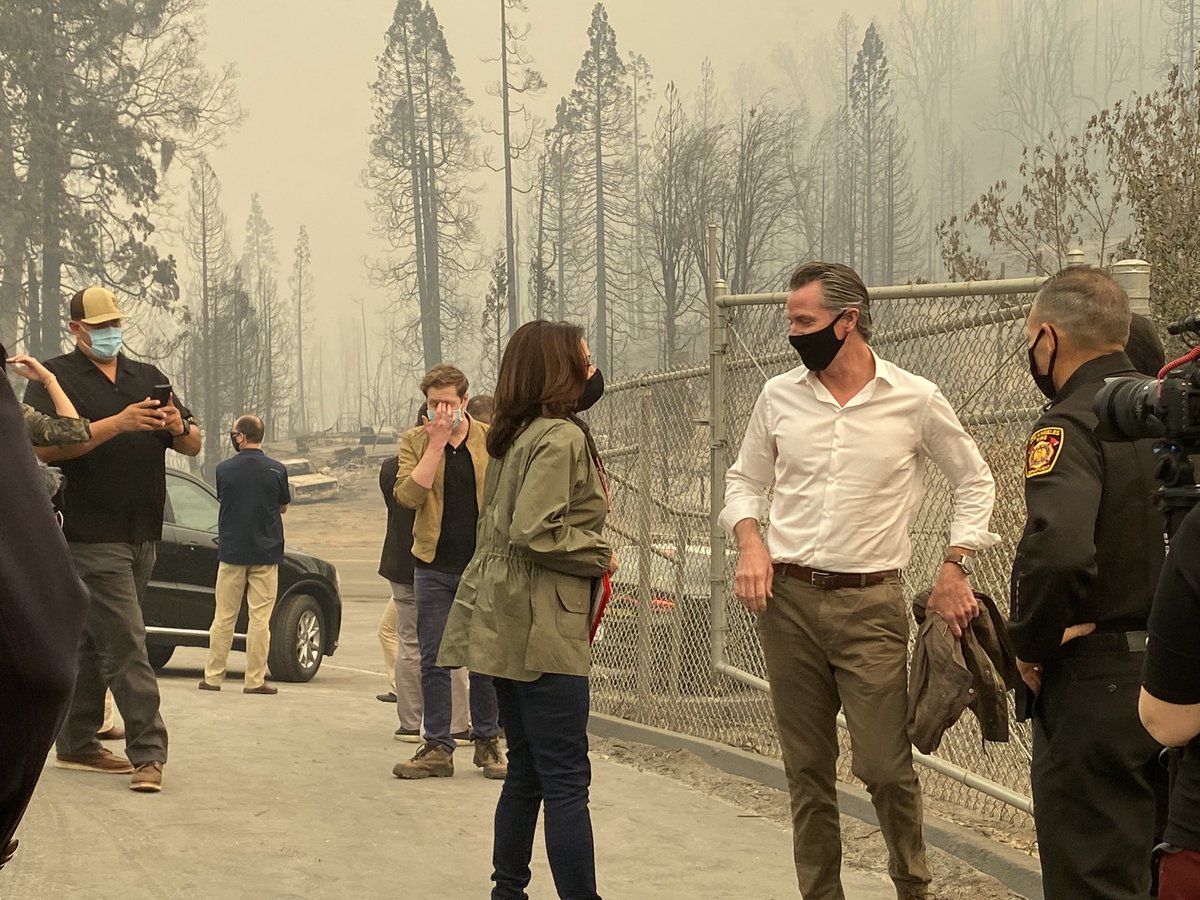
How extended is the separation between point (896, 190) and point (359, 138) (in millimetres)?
27930

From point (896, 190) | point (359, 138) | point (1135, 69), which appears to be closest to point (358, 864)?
point (896, 190)

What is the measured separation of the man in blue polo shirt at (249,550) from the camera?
11.2 meters

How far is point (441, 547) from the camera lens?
7.84 metres

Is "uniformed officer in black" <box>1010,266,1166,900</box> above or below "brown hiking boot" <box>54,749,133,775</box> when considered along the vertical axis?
above

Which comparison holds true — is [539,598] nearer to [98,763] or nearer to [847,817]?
[847,817]

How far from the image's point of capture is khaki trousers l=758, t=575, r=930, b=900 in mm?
4863

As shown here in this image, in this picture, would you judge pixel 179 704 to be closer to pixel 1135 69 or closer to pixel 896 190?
pixel 896 190

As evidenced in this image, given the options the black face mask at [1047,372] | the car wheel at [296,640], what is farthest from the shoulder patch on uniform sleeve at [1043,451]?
the car wheel at [296,640]

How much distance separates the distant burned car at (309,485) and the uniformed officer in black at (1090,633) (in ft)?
136

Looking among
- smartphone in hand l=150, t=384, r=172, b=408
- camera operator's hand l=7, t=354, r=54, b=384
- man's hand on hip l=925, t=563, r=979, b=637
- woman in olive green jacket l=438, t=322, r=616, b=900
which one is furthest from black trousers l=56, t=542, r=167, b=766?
man's hand on hip l=925, t=563, r=979, b=637

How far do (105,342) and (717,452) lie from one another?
3.03m

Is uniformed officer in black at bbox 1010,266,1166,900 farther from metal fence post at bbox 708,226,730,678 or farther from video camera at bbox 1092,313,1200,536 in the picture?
metal fence post at bbox 708,226,730,678

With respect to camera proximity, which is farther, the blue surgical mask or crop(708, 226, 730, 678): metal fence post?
crop(708, 226, 730, 678): metal fence post

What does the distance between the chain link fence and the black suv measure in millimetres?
3134
